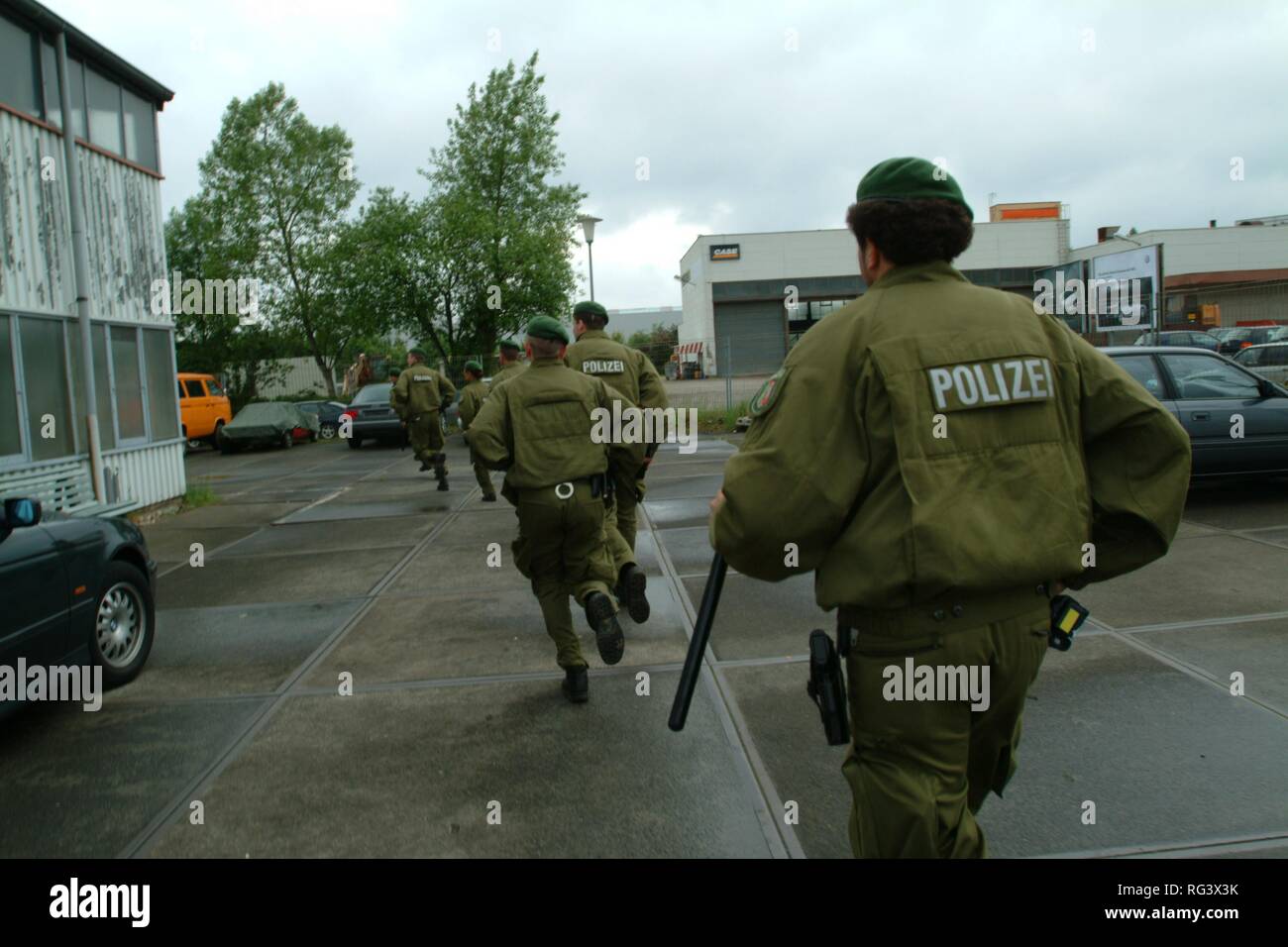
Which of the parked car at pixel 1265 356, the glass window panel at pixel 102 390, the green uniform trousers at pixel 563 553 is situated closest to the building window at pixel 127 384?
the glass window panel at pixel 102 390

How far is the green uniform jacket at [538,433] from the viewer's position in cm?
454

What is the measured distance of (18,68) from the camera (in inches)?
368

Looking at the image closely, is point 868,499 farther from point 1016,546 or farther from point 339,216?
point 339,216

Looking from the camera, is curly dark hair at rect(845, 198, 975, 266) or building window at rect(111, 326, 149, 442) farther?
building window at rect(111, 326, 149, 442)

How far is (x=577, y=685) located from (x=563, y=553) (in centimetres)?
65

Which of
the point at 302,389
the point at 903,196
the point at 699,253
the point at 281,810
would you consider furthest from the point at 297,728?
the point at 699,253

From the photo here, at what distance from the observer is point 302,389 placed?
41.2 m

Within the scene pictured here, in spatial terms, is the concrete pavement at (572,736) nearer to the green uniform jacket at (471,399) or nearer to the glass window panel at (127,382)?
the green uniform jacket at (471,399)

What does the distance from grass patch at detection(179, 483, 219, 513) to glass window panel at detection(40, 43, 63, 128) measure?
4.68 metres

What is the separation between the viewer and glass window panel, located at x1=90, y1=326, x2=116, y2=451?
10629 millimetres

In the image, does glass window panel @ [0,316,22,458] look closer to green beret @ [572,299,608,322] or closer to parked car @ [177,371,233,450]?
green beret @ [572,299,608,322]

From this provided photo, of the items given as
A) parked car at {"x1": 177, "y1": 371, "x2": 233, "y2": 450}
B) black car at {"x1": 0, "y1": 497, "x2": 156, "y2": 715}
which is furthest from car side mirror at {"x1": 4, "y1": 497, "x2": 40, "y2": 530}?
parked car at {"x1": 177, "y1": 371, "x2": 233, "y2": 450}

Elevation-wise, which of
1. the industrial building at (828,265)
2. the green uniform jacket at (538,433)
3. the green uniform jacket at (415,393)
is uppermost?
the industrial building at (828,265)
